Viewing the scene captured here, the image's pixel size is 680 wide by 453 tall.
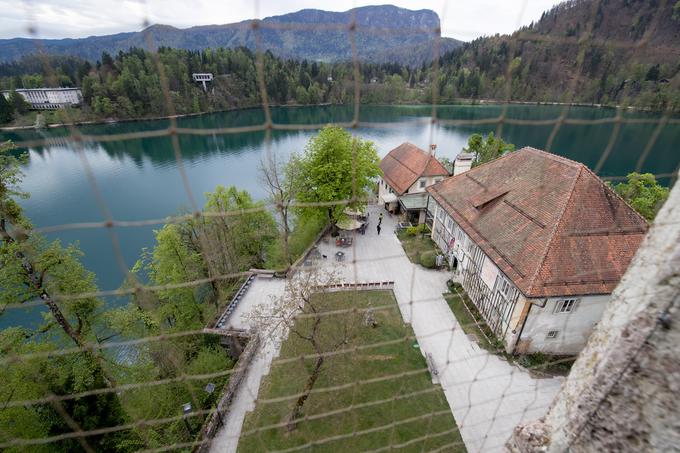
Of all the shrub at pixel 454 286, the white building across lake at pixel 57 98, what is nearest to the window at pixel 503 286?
the shrub at pixel 454 286

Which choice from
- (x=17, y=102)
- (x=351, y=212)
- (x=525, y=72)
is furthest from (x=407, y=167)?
(x=17, y=102)

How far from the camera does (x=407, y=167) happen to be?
14500mm

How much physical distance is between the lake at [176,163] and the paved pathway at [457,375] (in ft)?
14.4

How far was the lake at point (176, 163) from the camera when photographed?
1446cm

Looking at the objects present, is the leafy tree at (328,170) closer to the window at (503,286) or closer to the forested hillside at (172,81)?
the forested hillside at (172,81)

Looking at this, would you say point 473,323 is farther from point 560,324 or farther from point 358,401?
point 358,401

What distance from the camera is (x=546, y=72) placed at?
14.2 ft

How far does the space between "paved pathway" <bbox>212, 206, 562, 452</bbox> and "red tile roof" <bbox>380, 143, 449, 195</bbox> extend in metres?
4.32

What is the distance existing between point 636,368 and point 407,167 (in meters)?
14.0

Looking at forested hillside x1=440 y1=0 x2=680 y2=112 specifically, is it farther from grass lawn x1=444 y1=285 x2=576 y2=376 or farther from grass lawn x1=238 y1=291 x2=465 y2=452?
grass lawn x1=238 y1=291 x2=465 y2=452

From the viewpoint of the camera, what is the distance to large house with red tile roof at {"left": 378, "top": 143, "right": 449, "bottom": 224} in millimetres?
13383

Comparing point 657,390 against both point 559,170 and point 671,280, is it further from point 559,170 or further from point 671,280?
point 559,170

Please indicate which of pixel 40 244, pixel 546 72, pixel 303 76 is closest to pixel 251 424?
pixel 40 244

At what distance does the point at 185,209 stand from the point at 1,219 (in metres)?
8.69
